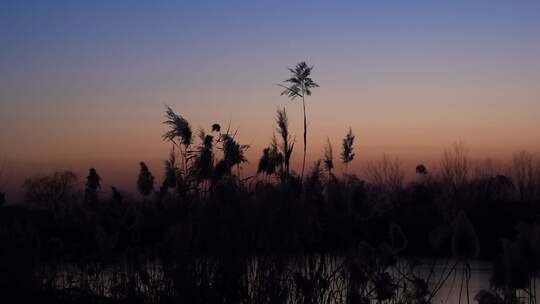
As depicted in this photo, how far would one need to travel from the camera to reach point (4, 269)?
26.9 ft

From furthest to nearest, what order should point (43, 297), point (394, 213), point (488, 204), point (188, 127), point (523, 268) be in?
point (488, 204), point (394, 213), point (188, 127), point (43, 297), point (523, 268)

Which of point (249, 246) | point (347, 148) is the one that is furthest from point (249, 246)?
point (347, 148)

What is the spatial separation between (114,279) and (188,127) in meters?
2.05

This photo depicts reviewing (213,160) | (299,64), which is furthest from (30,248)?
(299,64)

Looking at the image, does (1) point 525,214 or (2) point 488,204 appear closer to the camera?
(1) point 525,214

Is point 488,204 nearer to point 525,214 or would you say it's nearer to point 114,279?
point 525,214

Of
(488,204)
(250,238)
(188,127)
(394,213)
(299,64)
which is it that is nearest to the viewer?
(250,238)

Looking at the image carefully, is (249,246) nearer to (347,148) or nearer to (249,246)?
(249,246)

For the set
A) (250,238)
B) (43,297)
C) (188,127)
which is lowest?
(43,297)

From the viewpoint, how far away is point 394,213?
20.4m

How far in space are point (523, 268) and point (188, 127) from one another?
4478 millimetres

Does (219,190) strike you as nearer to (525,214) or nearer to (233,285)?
(233,285)

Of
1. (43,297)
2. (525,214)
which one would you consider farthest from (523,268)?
(525,214)

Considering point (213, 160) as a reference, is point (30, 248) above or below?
below
